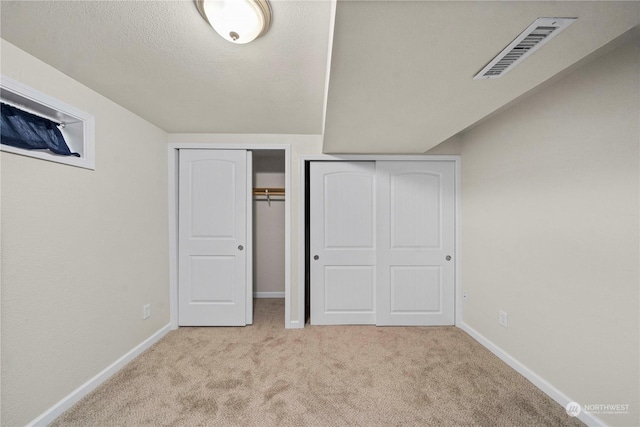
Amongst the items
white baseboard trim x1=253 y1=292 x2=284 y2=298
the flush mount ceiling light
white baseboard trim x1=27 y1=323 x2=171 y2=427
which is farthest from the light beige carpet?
the flush mount ceiling light

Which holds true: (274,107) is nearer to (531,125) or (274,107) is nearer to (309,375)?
(531,125)

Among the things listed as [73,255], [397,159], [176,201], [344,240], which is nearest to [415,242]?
[344,240]

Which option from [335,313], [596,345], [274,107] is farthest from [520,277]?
[274,107]

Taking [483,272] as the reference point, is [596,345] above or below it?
below

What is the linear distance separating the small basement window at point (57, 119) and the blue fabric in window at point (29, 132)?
0.8 inches

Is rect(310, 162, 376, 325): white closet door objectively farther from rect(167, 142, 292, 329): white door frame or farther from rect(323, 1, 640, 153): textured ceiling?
rect(323, 1, 640, 153): textured ceiling

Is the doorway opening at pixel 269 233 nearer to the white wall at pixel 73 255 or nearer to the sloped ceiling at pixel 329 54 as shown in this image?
the white wall at pixel 73 255

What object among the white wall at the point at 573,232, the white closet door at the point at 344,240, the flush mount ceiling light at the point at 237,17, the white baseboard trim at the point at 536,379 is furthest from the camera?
the white closet door at the point at 344,240

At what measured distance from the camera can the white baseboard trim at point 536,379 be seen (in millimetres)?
1382

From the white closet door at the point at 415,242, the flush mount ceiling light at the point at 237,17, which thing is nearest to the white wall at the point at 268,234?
the white closet door at the point at 415,242

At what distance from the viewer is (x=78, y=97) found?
1.60 metres

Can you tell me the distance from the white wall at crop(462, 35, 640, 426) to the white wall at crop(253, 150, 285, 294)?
273cm

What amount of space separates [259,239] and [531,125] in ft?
11.4

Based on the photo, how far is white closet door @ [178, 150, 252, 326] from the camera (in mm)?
2586
